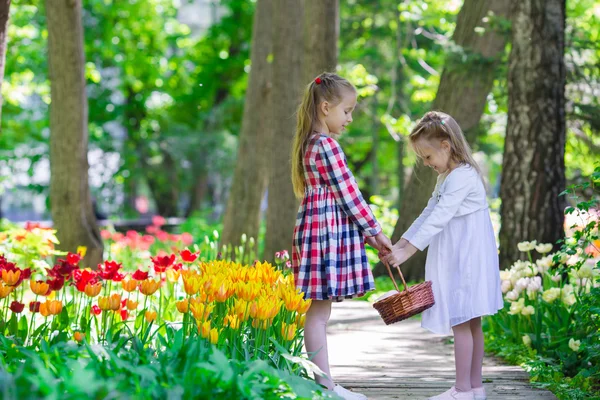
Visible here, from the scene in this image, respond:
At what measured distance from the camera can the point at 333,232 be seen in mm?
3797

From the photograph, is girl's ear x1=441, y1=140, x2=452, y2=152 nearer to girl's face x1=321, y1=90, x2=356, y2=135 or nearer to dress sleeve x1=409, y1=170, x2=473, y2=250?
dress sleeve x1=409, y1=170, x2=473, y2=250

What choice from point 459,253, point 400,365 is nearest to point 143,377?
point 459,253

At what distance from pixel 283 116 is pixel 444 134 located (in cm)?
641

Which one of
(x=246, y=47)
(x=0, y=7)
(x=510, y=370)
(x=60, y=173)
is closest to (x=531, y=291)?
(x=510, y=370)

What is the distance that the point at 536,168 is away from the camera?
6535 millimetres

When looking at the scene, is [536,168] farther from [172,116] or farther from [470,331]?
[172,116]

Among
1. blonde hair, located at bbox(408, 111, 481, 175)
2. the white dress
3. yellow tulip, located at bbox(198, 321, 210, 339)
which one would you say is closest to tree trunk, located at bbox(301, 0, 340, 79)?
blonde hair, located at bbox(408, 111, 481, 175)

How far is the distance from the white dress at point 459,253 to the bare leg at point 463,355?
0.24 feet

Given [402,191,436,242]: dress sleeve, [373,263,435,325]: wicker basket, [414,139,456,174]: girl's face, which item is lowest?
[373,263,435,325]: wicker basket

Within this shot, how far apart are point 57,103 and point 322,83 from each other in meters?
5.51

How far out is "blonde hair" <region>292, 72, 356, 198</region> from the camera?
12.9ft

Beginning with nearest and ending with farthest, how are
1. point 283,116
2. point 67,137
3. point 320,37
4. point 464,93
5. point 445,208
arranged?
point 445,208
point 67,137
point 320,37
point 464,93
point 283,116

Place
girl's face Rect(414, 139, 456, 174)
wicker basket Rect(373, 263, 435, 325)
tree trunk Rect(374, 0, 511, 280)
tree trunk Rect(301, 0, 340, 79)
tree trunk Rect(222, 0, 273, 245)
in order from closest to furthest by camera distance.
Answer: wicker basket Rect(373, 263, 435, 325) < girl's face Rect(414, 139, 456, 174) < tree trunk Rect(301, 0, 340, 79) < tree trunk Rect(374, 0, 511, 280) < tree trunk Rect(222, 0, 273, 245)

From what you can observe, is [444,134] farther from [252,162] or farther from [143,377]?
[252,162]
